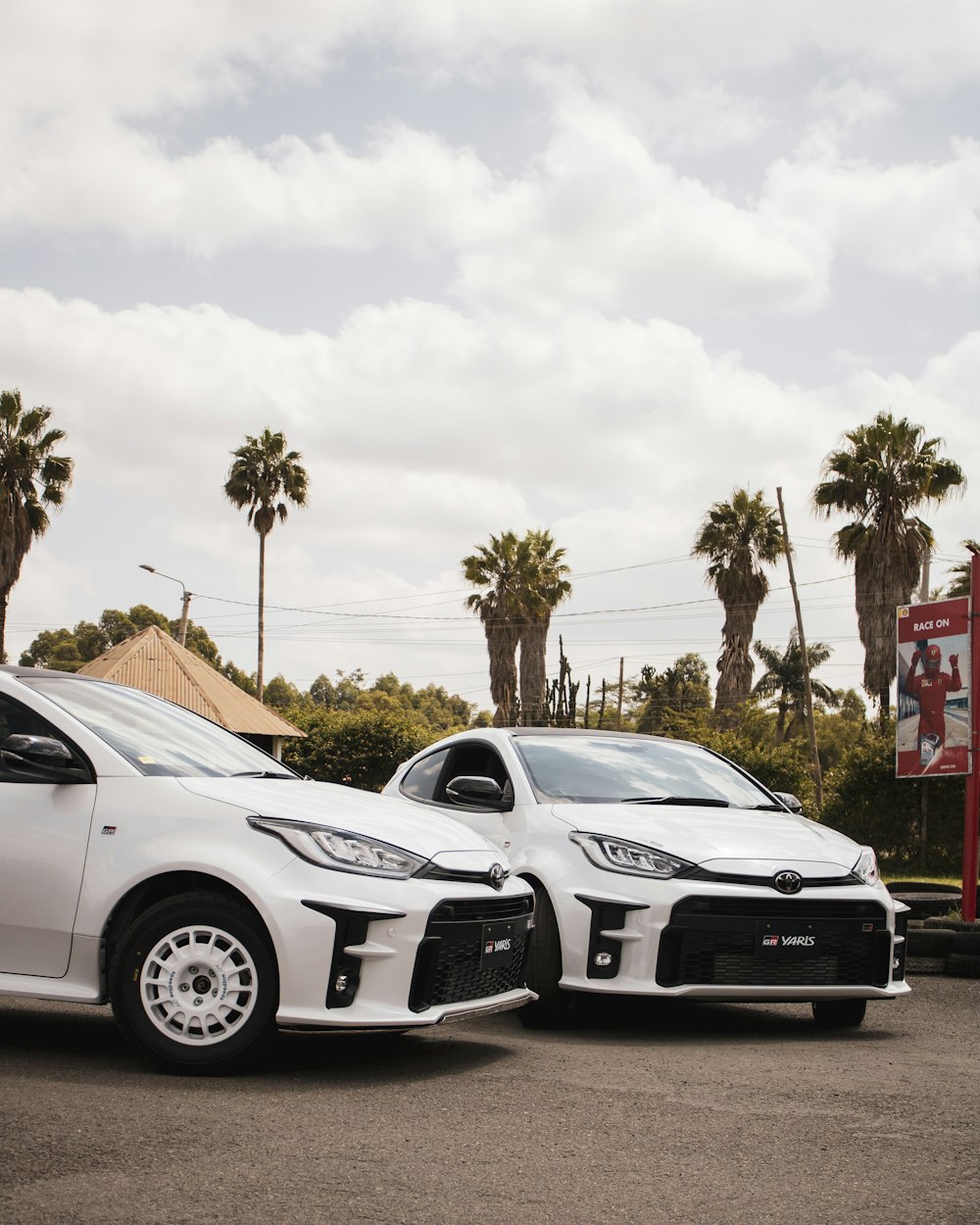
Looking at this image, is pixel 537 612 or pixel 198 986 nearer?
pixel 198 986

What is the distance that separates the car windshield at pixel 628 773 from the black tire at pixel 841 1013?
3.89 feet

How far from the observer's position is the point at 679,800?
8.00 meters

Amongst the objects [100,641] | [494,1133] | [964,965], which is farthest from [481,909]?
[100,641]

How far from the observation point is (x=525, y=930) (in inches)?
253

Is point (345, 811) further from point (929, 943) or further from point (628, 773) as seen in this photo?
point (929, 943)

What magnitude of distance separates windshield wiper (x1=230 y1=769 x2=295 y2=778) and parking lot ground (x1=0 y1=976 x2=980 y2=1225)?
1198 millimetres

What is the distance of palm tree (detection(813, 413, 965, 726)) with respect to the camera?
40.9 m

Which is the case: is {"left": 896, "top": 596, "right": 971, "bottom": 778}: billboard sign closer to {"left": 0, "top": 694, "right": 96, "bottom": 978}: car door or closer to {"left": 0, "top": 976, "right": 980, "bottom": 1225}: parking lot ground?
{"left": 0, "top": 976, "right": 980, "bottom": 1225}: parking lot ground

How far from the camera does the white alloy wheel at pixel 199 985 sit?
5.47m

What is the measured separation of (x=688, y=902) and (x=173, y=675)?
36627 mm

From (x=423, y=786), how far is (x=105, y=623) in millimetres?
116386

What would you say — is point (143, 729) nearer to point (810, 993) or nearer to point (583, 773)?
point (583, 773)

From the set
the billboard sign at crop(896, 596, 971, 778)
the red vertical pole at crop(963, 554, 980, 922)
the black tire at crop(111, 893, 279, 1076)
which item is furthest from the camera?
the billboard sign at crop(896, 596, 971, 778)

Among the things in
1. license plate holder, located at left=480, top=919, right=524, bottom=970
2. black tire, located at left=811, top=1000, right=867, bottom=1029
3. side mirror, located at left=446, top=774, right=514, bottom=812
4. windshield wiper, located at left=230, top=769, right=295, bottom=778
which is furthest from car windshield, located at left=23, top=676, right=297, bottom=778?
black tire, located at left=811, top=1000, right=867, bottom=1029
